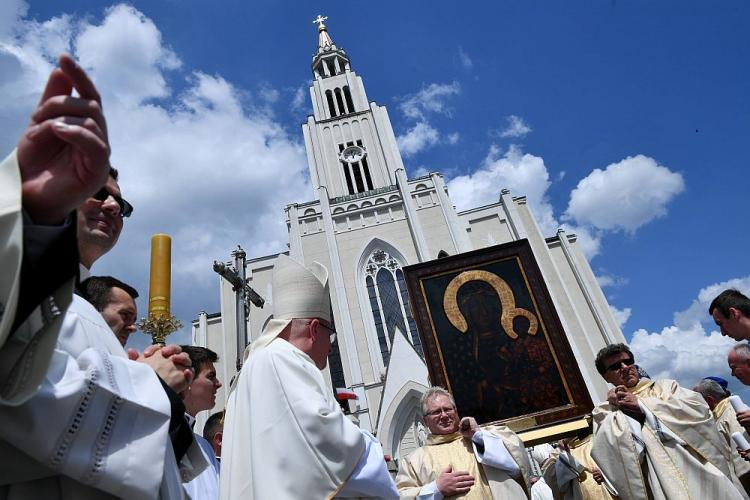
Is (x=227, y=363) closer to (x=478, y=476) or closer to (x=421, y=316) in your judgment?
(x=421, y=316)

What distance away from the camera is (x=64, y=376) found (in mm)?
945

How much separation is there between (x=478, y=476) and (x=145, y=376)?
11.2 feet

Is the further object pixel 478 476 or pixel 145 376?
pixel 478 476

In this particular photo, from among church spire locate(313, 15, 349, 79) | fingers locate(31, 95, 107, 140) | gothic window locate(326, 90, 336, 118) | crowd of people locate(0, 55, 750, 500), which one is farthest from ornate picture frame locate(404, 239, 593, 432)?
church spire locate(313, 15, 349, 79)

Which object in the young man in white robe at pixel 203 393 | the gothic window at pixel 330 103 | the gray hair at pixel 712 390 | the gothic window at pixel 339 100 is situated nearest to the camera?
the young man in white robe at pixel 203 393

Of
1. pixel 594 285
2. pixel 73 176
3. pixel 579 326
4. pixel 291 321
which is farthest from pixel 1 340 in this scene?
pixel 594 285

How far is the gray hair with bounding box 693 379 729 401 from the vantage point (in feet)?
16.0

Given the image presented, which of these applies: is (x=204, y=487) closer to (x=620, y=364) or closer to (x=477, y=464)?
(x=477, y=464)

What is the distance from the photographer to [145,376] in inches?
43.4

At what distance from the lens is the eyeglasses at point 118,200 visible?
63.7 inches

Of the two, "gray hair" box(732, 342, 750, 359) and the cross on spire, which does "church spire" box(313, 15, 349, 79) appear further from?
"gray hair" box(732, 342, 750, 359)

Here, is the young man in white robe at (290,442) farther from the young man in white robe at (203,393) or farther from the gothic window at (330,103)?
the gothic window at (330,103)

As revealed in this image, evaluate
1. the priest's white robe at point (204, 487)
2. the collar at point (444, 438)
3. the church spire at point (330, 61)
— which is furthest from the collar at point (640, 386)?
the church spire at point (330, 61)

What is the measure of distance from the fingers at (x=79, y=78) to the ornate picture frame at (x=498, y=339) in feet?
16.2
